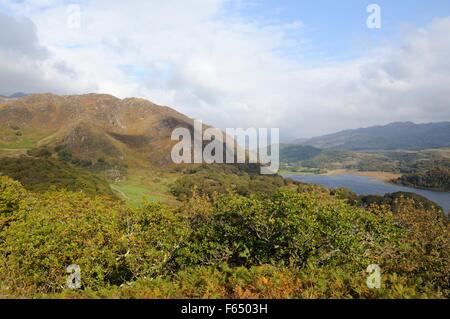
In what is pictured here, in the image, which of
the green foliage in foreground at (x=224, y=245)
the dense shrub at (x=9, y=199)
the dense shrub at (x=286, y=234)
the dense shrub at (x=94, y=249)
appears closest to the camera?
the green foliage in foreground at (x=224, y=245)

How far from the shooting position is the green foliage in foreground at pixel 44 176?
8951cm

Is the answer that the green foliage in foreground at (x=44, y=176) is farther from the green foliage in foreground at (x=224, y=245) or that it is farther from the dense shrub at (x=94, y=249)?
the green foliage in foreground at (x=224, y=245)

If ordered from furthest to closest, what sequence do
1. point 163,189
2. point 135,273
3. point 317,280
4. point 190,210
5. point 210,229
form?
1. point 163,189
2. point 190,210
3. point 210,229
4. point 135,273
5. point 317,280

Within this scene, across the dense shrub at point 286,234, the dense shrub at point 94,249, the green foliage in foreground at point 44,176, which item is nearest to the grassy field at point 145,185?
the green foliage in foreground at point 44,176

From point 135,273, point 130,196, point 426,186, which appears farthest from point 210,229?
point 426,186

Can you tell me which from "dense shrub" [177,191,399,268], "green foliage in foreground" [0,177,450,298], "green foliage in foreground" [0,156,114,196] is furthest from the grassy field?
"dense shrub" [177,191,399,268]

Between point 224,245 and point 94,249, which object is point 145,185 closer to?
point 94,249

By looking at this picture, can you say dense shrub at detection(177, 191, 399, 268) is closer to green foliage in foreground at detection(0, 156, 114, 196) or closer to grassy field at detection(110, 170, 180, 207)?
green foliage in foreground at detection(0, 156, 114, 196)

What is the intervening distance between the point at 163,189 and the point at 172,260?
13326 cm

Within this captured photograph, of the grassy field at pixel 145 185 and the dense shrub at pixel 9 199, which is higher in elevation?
the dense shrub at pixel 9 199

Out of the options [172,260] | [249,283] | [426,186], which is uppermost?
[249,283]

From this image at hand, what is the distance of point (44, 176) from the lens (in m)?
98.1

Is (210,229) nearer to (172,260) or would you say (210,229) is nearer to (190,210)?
(172,260)
